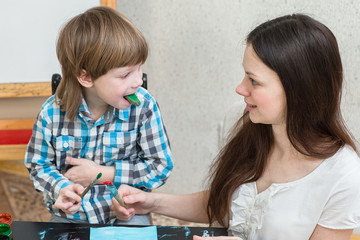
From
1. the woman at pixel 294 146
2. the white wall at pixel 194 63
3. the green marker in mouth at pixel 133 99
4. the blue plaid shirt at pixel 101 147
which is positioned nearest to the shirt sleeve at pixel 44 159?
the blue plaid shirt at pixel 101 147

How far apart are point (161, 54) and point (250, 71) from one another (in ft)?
4.57

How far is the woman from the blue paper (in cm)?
24

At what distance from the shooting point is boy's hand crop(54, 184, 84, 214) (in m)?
1.17

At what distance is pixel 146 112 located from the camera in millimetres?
1377

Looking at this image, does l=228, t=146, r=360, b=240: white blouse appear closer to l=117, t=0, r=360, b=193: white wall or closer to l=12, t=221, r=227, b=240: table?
l=12, t=221, r=227, b=240: table

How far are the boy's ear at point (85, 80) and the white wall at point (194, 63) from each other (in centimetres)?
103

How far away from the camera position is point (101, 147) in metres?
1.37

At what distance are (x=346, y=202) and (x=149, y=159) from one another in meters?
0.61

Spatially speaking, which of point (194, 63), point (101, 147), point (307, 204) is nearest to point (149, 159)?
point (101, 147)

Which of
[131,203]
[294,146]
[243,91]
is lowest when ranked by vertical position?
[131,203]

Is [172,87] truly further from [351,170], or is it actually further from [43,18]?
[351,170]

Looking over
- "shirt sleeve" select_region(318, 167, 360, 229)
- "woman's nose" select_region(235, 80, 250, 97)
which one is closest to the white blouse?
"shirt sleeve" select_region(318, 167, 360, 229)

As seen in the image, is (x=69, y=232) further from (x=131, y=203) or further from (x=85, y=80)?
(x=85, y=80)

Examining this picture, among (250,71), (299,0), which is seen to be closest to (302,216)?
(250,71)
